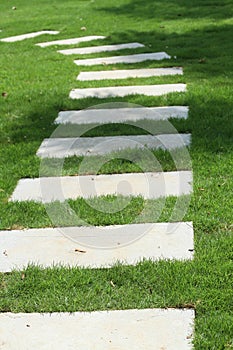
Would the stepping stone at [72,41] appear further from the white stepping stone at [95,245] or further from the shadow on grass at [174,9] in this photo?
the white stepping stone at [95,245]

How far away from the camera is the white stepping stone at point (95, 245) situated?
331 cm

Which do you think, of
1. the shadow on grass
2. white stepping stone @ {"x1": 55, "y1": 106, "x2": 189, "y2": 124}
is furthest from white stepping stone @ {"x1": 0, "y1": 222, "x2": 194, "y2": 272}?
the shadow on grass

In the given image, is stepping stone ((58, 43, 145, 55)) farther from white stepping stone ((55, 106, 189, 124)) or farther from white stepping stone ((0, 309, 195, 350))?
white stepping stone ((0, 309, 195, 350))

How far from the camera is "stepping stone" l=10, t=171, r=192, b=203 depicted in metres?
4.03

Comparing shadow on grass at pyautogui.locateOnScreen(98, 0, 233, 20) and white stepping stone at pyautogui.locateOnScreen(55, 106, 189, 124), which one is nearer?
white stepping stone at pyautogui.locateOnScreen(55, 106, 189, 124)

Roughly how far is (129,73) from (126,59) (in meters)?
0.68

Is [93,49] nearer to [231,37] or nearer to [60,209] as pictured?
[231,37]

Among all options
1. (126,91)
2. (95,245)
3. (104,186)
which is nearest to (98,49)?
(126,91)

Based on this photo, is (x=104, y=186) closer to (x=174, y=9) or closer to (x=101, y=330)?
(x=101, y=330)

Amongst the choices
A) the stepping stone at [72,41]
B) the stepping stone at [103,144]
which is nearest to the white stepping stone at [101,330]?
the stepping stone at [103,144]

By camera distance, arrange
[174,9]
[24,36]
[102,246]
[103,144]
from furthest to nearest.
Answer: [174,9] → [24,36] → [103,144] → [102,246]

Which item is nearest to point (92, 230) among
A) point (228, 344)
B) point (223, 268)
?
point (223, 268)

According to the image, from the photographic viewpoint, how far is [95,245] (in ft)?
11.3

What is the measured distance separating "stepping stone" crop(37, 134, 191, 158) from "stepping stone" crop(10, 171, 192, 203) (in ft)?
1.45
